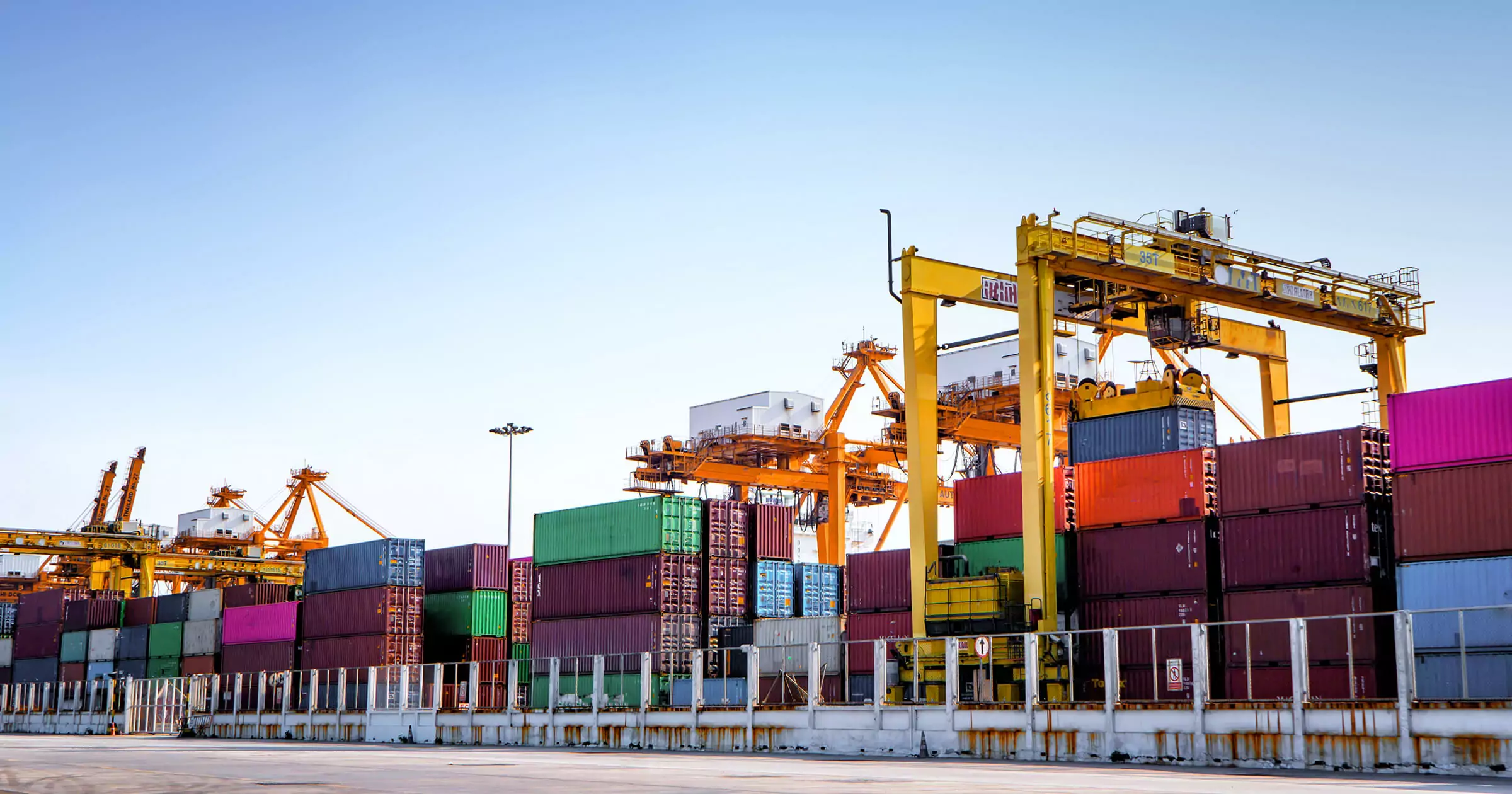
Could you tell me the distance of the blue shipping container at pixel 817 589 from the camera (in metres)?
45.2

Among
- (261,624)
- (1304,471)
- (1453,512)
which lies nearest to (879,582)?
(1304,471)

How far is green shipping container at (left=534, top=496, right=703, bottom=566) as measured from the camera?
1650 inches

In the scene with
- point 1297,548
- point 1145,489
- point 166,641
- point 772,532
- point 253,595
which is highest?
point 1145,489

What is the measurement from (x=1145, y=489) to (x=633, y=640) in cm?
Result: 1579

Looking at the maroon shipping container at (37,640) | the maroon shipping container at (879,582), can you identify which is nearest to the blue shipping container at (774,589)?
the maroon shipping container at (879,582)

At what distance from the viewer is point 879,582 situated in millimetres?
39469

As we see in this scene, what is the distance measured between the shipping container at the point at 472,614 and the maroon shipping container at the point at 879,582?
1618 cm

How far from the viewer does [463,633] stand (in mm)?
50781

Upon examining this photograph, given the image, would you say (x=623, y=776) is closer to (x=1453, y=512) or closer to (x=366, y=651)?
Result: (x=1453, y=512)

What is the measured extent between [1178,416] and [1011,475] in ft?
16.1

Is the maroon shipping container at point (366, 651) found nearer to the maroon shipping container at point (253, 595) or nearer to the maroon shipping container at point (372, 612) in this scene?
the maroon shipping container at point (372, 612)

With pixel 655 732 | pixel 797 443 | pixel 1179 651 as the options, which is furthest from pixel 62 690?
pixel 1179 651

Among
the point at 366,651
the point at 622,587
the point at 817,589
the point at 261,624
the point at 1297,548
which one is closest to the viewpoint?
the point at 1297,548

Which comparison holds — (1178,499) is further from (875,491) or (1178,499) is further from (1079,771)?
(875,491)
